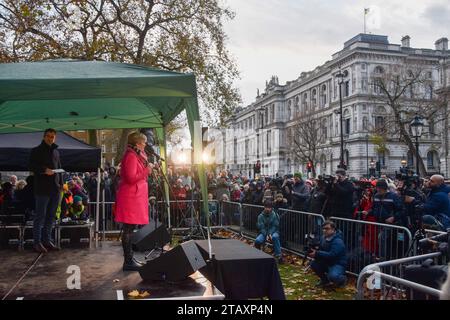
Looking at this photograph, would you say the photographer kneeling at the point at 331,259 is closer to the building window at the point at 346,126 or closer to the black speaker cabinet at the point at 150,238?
the black speaker cabinet at the point at 150,238

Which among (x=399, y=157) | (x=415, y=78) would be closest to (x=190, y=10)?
(x=415, y=78)

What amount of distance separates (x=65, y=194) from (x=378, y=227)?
8242 mm

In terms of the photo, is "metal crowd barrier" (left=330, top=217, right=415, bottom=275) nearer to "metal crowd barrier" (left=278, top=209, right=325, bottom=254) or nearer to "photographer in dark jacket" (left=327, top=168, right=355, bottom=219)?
"photographer in dark jacket" (left=327, top=168, right=355, bottom=219)

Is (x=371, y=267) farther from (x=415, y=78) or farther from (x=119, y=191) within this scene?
(x=415, y=78)

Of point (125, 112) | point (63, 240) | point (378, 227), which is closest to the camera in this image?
point (378, 227)

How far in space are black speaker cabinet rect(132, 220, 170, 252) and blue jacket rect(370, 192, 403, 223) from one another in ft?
14.2

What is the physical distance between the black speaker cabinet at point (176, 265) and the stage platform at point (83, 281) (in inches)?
4.2

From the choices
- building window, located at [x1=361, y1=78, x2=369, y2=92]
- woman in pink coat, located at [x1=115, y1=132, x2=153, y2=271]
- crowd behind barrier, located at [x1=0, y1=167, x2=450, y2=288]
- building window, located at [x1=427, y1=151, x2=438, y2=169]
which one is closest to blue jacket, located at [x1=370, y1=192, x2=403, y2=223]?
crowd behind barrier, located at [x1=0, y1=167, x2=450, y2=288]

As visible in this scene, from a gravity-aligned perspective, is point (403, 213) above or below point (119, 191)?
below

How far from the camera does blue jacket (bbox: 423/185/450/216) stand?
7996mm

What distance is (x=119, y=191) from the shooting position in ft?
22.3

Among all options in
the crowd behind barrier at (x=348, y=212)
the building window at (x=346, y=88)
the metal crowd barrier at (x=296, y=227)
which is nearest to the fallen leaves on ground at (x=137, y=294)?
the crowd behind barrier at (x=348, y=212)

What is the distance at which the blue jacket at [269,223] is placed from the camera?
11.1 m

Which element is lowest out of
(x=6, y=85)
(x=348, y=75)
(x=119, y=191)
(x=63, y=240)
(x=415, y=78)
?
(x=63, y=240)
